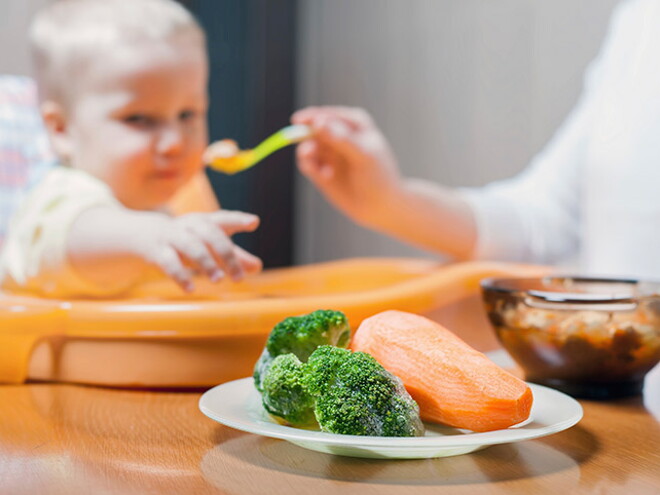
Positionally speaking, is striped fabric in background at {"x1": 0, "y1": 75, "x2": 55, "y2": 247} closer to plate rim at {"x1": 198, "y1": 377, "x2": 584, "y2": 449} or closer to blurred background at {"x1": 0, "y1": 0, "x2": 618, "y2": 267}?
blurred background at {"x1": 0, "y1": 0, "x2": 618, "y2": 267}

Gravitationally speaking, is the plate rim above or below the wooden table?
above

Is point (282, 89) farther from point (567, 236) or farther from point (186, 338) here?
point (186, 338)

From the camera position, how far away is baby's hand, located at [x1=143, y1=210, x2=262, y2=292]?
2.16 ft

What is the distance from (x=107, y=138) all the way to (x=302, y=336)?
0.43 metres

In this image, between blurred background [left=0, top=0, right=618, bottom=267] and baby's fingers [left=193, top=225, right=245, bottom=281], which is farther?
blurred background [left=0, top=0, right=618, bottom=267]

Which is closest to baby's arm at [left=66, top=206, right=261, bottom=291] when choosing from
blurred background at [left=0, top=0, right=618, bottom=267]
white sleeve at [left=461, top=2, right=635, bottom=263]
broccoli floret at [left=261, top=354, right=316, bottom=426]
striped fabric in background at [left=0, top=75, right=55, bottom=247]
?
broccoli floret at [left=261, top=354, right=316, bottom=426]

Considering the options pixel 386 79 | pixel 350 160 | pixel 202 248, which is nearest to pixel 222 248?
pixel 202 248

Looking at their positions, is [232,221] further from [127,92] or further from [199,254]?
[127,92]

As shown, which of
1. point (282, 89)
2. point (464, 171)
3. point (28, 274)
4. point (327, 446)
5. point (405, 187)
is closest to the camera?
point (327, 446)

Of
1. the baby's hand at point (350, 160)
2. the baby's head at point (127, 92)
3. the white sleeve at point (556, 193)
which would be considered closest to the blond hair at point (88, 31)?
the baby's head at point (127, 92)

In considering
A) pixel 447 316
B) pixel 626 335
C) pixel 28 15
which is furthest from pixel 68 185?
pixel 28 15

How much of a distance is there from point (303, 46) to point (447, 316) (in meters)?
1.43

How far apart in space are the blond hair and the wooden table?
424 mm

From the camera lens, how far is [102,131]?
0.80 metres
